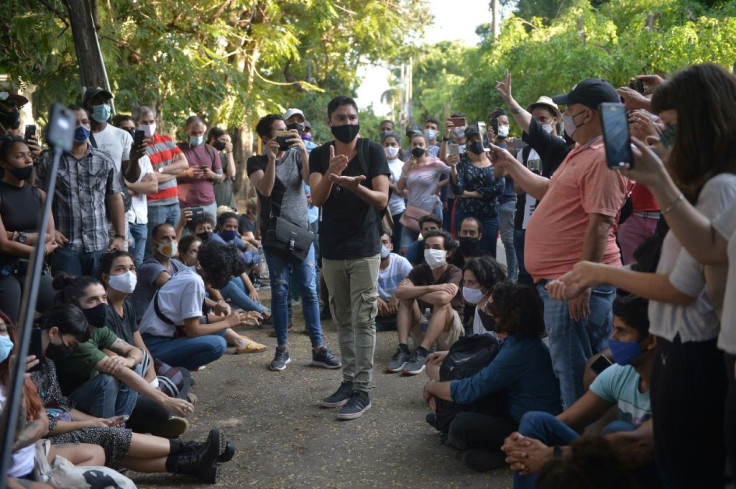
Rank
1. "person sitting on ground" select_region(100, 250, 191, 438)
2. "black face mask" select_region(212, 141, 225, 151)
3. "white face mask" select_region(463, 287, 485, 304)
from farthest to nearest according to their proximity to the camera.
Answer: "black face mask" select_region(212, 141, 225, 151)
"white face mask" select_region(463, 287, 485, 304)
"person sitting on ground" select_region(100, 250, 191, 438)

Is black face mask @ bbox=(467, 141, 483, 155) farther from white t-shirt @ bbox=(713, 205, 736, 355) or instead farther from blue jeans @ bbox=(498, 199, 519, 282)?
white t-shirt @ bbox=(713, 205, 736, 355)

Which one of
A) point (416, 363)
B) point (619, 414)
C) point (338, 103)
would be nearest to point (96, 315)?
point (338, 103)

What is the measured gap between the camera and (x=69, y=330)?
4457 mm

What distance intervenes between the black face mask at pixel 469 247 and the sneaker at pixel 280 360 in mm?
2141

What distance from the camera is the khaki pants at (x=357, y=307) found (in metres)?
5.56

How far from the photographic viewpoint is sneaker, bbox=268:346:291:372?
22.1 feet

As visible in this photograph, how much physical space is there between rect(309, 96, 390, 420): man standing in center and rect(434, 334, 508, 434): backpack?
757 mm

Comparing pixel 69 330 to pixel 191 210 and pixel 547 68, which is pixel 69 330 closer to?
pixel 191 210

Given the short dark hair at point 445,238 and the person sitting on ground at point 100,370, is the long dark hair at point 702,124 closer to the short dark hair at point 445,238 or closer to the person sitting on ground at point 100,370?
the person sitting on ground at point 100,370

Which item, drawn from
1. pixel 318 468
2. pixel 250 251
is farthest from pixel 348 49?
pixel 318 468

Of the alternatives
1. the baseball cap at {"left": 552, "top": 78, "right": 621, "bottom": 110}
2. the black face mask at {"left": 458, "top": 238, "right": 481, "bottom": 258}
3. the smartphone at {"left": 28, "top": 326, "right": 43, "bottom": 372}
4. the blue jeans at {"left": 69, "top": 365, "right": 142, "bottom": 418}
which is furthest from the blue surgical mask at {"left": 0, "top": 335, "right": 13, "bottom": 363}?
the black face mask at {"left": 458, "top": 238, "right": 481, "bottom": 258}

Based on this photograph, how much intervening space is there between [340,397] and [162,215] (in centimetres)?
352

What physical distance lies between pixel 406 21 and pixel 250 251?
35.6 feet

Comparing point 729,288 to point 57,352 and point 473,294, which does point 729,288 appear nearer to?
point 57,352
